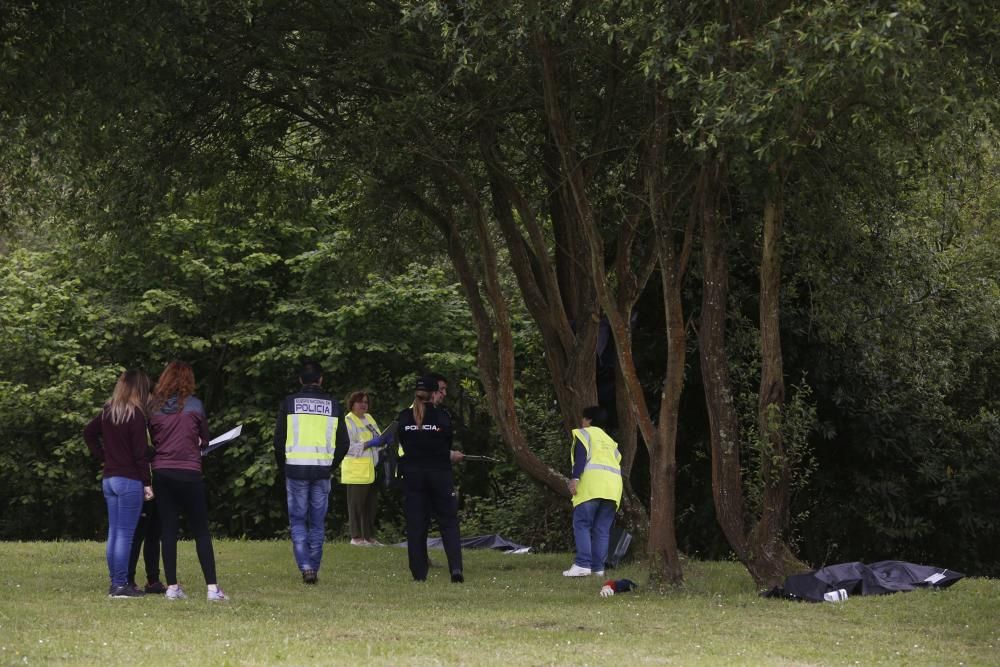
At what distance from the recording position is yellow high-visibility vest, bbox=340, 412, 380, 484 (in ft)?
59.4

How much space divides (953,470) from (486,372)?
27.3ft

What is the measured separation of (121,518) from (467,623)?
10.5ft

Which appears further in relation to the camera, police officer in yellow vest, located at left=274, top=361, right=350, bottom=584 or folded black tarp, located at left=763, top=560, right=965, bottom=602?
police officer in yellow vest, located at left=274, top=361, right=350, bottom=584

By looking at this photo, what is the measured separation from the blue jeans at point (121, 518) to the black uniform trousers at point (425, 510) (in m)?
2.99

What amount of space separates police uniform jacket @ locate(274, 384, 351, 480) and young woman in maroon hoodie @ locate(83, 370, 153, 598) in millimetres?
1678

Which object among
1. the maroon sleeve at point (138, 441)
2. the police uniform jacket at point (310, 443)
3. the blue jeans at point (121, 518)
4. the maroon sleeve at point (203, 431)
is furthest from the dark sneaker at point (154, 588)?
the police uniform jacket at point (310, 443)

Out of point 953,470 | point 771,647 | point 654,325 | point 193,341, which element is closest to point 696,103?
point 771,647

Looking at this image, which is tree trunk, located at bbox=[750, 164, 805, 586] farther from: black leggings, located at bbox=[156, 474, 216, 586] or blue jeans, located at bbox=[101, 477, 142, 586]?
blue jeans, located at bbox=[101, 477, 142, 586]

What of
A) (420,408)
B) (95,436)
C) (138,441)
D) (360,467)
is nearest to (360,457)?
(360,467)

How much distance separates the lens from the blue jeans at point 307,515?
42.7 ft

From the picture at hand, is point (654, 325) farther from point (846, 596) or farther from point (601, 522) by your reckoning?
point (846, 596)

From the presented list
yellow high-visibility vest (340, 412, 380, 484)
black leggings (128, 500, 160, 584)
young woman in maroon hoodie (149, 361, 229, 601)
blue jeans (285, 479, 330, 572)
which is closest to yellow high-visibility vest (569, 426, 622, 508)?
blue jeans (285, 479, 330, 572)

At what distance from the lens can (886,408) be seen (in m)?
20.2

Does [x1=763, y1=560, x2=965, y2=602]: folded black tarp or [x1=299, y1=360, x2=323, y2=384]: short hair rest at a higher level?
[x1=299, y1=360, x2=323, y2=384]: short hair
